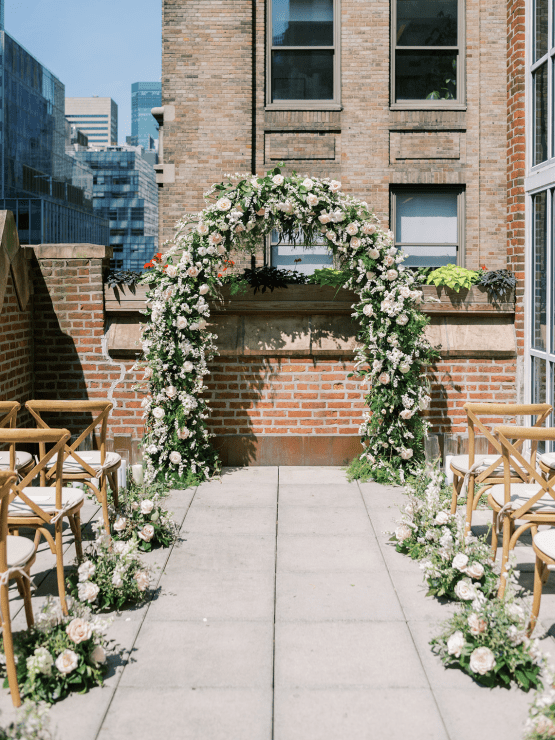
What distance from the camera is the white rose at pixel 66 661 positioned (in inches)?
126

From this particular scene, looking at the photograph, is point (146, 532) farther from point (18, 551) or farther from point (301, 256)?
point (301, 256)

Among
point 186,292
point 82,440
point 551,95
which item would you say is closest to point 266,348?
point 186,292

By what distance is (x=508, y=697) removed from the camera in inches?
128

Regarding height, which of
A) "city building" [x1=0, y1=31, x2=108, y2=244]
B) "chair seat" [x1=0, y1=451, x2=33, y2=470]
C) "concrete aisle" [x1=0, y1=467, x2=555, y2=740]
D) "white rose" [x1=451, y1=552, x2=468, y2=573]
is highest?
"city building" [x1=0, y1=31, x2=108, y2=244]

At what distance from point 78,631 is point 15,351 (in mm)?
4438

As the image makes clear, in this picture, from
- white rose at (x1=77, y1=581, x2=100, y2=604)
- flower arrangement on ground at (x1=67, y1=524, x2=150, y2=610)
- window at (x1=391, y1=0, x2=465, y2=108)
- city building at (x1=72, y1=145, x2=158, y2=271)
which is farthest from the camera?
city building at (x1=72, y1=145, x2=158, y2=271)

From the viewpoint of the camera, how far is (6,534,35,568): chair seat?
→ 3368mm

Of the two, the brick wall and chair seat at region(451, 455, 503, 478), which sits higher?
the brick wall

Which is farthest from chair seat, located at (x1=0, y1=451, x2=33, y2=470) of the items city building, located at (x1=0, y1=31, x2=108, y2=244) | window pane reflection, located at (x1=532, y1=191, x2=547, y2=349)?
city building, located at (x1=0, y1=31, x2=108, y2=244)

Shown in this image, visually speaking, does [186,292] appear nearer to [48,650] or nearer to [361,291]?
[361,291]

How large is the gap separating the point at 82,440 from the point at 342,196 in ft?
11.4

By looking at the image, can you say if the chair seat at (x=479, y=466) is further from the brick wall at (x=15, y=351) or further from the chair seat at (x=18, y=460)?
the brick wall at (x=15, y=351)

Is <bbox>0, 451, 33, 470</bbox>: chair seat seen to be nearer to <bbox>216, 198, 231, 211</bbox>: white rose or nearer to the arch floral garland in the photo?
the arch floral garland

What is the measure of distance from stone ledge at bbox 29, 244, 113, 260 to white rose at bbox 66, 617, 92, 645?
4977 millimetres
